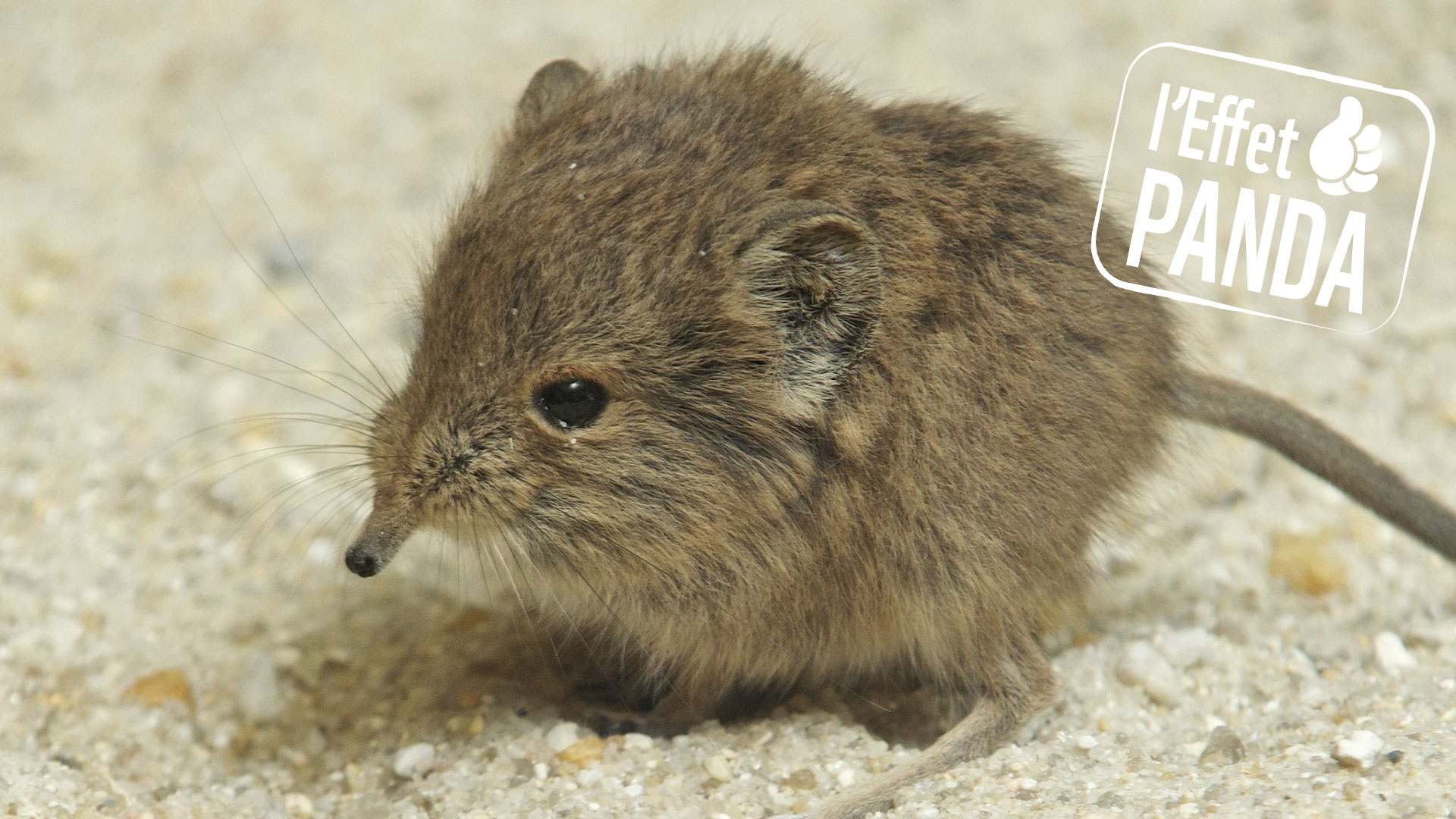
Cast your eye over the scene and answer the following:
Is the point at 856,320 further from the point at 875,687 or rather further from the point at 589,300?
the point at 875,687

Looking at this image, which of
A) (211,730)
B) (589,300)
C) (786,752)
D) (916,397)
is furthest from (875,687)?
(211,730)

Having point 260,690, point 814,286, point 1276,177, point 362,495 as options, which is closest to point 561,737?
point 362,495

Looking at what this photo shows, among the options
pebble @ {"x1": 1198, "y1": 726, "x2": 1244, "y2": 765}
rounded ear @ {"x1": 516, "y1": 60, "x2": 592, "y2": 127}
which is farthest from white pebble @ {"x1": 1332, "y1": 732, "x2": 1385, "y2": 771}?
rounded ear @ {"x1": 516, "y1": 60, "x2": 592, "y2": 127}

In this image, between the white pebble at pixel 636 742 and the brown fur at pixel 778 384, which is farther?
the white pebble at pixel 636 742

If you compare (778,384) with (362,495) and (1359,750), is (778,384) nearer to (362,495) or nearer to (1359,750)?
(362,495)

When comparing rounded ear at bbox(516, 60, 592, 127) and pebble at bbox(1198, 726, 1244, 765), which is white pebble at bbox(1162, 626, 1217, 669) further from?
rounded ear at bbox(516, 60, 592, 127)

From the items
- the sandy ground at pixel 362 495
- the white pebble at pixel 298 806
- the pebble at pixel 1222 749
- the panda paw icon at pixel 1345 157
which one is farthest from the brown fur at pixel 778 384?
the panda paw icon at pixel 1345 157

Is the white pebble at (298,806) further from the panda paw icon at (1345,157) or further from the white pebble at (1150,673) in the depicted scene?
the panda paw icon at (1345,157)
